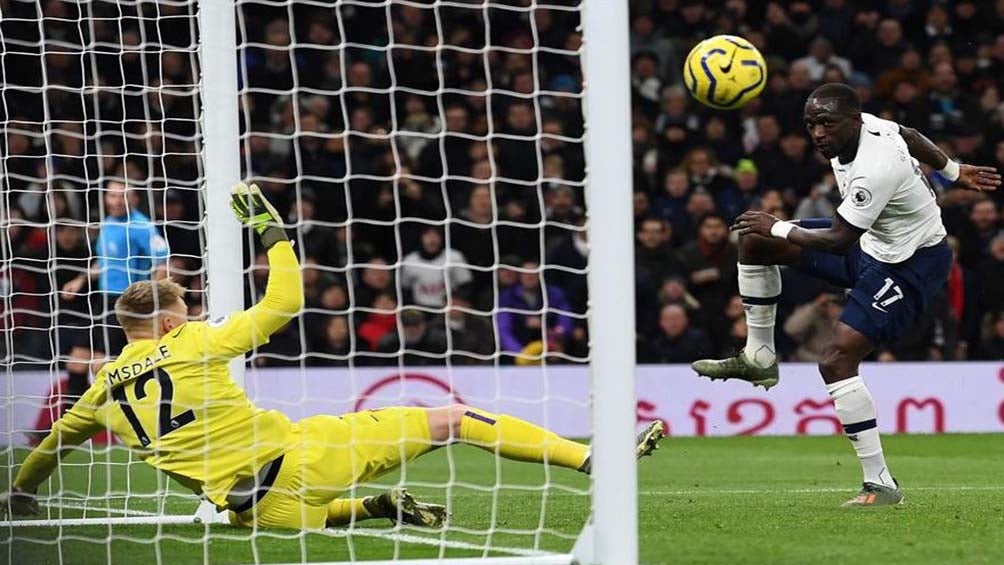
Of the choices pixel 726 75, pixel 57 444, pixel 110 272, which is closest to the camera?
pixel 57 444

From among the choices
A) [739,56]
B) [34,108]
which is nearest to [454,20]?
[34,108]

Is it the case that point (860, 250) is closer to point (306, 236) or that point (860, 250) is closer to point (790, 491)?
point (790, 491)

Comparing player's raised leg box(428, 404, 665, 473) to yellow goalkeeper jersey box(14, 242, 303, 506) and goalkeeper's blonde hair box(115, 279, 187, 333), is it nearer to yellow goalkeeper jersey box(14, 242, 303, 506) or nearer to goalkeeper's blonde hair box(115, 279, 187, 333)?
yellow goalkeeper jersey box(14, 242, 303, 506)

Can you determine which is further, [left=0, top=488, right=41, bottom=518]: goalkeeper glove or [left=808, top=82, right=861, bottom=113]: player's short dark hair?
[left=808, top=82, right=861, bottom=113]: player's short dark hair

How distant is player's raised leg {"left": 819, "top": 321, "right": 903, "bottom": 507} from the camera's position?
7410 millimetres

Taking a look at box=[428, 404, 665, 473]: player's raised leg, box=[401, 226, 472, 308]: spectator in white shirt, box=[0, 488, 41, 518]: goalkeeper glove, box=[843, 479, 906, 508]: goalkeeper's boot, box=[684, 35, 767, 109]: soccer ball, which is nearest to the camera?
box=[428, 404, 665, 473]: player's raised leg

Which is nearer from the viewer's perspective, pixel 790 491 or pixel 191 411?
pixel 191 411

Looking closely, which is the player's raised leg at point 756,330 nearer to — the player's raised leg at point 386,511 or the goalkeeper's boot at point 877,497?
the goalkeeper's boot at point 877,497

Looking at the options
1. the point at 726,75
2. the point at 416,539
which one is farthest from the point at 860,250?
the point at 416,539

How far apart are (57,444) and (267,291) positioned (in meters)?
1.20

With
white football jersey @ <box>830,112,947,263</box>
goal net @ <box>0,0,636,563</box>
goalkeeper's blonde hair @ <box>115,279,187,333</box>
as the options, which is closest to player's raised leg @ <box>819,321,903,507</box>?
white football jersey @ <box>830,112,947,263</box>

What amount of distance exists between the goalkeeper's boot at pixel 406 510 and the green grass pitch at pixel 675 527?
0.22ft

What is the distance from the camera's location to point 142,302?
605 cm

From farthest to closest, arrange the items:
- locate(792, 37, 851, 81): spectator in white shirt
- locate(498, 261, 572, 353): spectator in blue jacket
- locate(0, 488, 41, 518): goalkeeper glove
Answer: locate(792, 37, 851, 81): spectator in white shirt → locate(498, 261, 572, 353): spectator in blue jacket → locate(0, 488, 41, 518): goalkeeper glove
